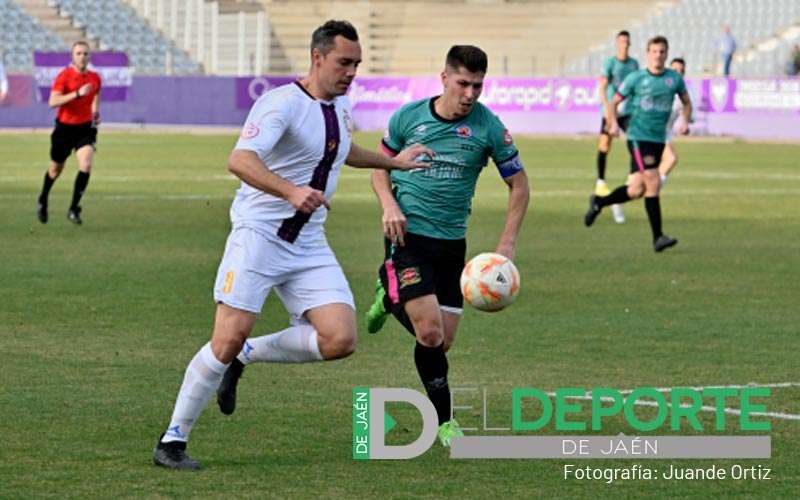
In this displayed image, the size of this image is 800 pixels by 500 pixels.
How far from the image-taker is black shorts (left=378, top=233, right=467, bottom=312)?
8.98m

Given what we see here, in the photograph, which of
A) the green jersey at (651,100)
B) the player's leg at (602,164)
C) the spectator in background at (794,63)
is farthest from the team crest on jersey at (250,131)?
the spectator in background at (794,63)

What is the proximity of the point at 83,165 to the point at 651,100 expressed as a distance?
6950mm

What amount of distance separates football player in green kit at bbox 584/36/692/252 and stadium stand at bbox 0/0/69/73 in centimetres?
3966

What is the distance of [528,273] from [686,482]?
9.09 metres

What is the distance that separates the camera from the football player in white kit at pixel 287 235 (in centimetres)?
789

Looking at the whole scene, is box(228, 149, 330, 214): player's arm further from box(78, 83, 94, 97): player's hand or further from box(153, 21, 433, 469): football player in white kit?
box(78, 83, 94, 97): player's hand

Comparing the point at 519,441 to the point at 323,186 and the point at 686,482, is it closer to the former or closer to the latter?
the point at 686,482

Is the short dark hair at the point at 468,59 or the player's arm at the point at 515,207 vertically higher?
the short dark hair at the point at 468,59

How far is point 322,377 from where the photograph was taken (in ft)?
35.2

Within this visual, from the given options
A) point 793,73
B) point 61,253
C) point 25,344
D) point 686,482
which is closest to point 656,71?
point 61,253

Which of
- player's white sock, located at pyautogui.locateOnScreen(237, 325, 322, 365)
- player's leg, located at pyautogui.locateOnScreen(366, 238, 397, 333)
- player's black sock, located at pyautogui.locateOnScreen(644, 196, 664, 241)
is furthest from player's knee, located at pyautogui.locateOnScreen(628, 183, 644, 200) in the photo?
player's white sock, located at pyautogui.locateOnScreen(237, 325, 322, 365)

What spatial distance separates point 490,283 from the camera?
891cm

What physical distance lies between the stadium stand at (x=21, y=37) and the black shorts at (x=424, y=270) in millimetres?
48659

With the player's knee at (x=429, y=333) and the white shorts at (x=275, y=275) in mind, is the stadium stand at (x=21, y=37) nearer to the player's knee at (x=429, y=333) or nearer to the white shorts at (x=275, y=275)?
the player's knee at (x=429, y=333)
